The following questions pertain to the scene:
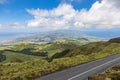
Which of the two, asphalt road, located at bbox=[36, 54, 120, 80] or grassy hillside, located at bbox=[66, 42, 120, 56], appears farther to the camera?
grassy hillside, located at bbox=[66, 42, 120, 56]

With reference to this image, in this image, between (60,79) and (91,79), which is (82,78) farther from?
(91,79)

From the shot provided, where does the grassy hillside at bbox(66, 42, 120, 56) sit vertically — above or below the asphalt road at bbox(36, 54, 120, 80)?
above

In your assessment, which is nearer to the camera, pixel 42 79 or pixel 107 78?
pixel 107 78

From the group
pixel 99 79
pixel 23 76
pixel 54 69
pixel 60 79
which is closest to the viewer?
pixel 99 79

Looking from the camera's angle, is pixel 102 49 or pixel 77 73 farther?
pixel 102 49

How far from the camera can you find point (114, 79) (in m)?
20.4

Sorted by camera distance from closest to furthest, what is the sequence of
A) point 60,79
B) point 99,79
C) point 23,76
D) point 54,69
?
1. point 99,79
2. point 60,79
3. point 23,76
4. point 54,69

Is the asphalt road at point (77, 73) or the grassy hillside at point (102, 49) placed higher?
the grassy hillside at point (102, 49)

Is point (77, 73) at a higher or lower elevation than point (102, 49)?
lower

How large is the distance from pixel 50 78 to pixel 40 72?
4.91 meters

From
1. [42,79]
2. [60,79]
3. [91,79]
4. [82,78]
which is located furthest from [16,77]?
[91,79]

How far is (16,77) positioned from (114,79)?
44.6 feet

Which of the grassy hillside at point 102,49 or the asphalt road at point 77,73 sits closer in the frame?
the asphalt road at point 77,73

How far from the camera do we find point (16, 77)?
1115 inches
